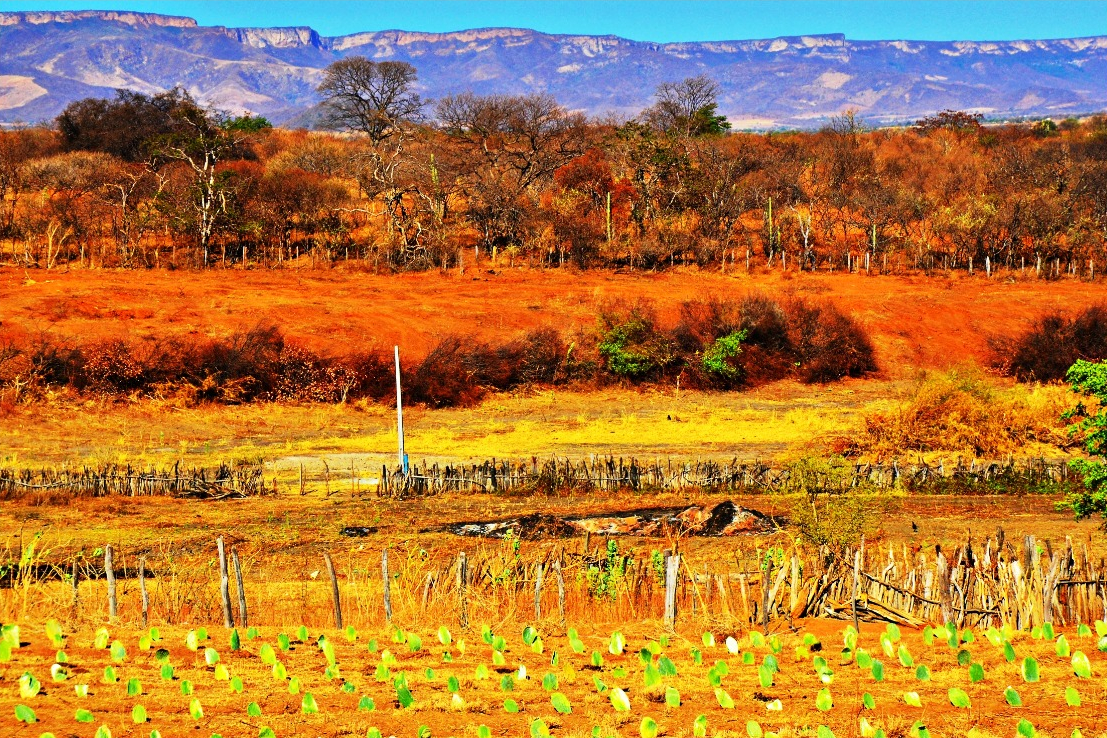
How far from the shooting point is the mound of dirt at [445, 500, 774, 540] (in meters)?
15.4

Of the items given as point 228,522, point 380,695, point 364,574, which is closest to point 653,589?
point 364,574

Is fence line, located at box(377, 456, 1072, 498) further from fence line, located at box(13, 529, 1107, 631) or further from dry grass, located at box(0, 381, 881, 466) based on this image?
fence line, located at box(13, 529, 1107, 631)

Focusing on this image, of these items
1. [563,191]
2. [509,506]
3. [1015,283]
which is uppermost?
[563,191]

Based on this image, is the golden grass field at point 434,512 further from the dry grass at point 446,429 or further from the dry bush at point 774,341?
the dry bush at point 774,341

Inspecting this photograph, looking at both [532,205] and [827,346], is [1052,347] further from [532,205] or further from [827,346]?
[532,205]

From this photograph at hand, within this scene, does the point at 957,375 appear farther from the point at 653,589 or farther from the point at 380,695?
the point at 380,695

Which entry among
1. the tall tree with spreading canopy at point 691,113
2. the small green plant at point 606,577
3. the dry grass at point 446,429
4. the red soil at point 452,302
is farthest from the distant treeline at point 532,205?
the small green plant at point 606,577

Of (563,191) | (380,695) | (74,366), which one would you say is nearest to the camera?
(380,695)

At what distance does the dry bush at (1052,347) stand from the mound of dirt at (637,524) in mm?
15465

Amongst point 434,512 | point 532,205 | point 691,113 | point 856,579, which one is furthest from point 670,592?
point 691,113

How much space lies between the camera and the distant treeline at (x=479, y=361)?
25781 mm

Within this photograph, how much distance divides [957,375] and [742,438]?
13.4 ft

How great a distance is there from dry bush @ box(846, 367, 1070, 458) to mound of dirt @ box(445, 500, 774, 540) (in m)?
5.65

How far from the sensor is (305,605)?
1136 cm
